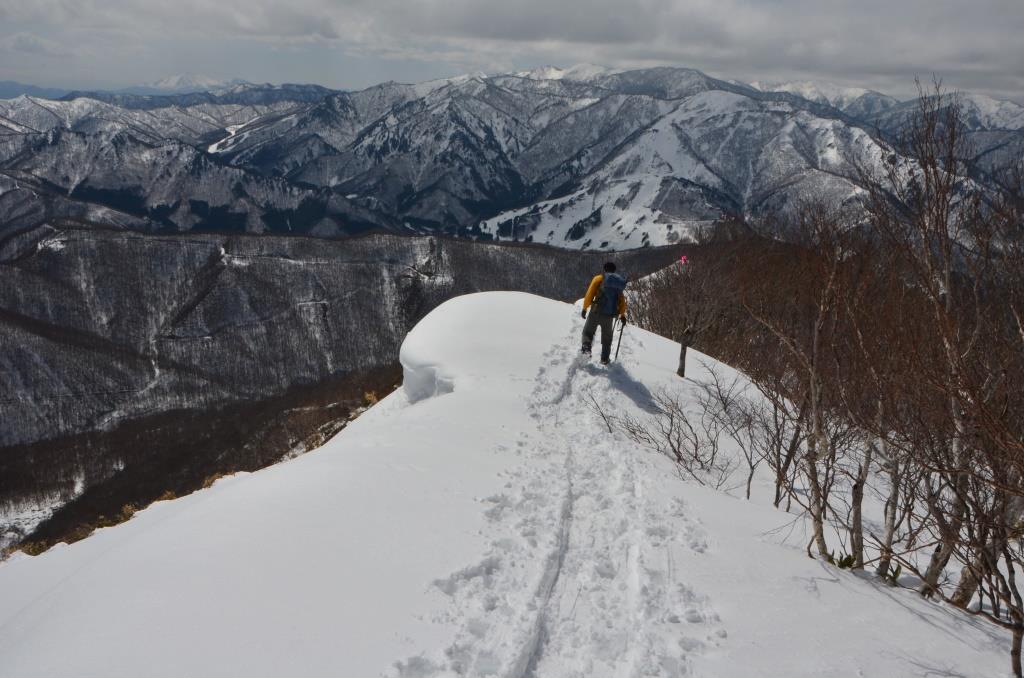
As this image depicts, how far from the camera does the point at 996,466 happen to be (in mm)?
3920

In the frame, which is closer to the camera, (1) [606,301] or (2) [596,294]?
(1) [606,301]

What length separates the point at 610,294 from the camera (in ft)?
45.1

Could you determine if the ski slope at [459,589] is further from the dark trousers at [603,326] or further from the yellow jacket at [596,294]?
the yellow jacket at [596,294]

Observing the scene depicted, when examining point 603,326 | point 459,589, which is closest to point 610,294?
point 603,326

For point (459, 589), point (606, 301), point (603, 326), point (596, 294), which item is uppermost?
point (596, 294)

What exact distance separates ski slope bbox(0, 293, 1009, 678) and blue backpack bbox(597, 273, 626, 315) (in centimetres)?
560

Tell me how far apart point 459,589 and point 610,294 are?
9.55 m

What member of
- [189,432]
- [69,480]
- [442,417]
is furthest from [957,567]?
[69,480]

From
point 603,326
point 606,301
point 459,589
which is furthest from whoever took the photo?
point 603,326

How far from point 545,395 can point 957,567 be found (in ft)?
24.9

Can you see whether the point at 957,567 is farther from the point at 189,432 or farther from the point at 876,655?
the point at 189,432

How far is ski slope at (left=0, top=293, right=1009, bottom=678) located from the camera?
4.34 m

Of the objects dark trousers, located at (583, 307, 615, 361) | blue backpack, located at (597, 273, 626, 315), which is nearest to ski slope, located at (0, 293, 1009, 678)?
dark trousers, located at (583, 307, 615, 361)

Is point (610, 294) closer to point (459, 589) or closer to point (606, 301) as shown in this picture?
point (606, 301)
